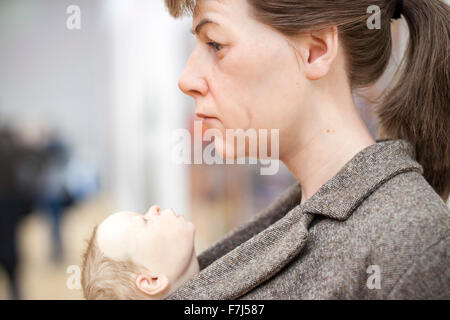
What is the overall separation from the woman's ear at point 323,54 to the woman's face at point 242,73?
2 cm

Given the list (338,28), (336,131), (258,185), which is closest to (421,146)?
(336,131)

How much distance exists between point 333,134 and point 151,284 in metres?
0.51

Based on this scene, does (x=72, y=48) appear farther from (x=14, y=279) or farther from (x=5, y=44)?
(x=14, y=279)

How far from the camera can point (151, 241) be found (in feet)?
3.99

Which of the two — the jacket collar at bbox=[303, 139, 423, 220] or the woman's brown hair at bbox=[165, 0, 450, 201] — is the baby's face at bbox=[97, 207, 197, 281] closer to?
the jacket collar at bbox=[303, 139, 423, 220]

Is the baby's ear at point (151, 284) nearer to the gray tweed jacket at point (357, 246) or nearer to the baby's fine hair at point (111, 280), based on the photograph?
the baby's fine hair at point (111, 280)

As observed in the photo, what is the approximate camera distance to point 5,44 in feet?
18.4

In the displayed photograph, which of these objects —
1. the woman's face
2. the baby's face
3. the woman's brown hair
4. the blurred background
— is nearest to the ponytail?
the woman's brown hair

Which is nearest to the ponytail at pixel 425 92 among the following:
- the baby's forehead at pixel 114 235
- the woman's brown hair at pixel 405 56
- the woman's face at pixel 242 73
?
the woman's brown hair at pixel 405 56

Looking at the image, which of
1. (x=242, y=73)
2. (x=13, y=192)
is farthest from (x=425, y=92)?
(x=13, y=192)

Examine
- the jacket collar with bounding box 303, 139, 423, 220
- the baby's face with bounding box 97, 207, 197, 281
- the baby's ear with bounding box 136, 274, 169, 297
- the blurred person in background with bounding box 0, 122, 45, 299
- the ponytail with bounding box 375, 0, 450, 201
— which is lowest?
the blurred person in background with bounding box 0, 122, 45, 299

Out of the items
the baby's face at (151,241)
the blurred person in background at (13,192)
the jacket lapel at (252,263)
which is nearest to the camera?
the jacket lapel at (252,263)

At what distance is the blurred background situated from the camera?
3.94 meters

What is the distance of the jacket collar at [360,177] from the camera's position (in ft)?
3.29
